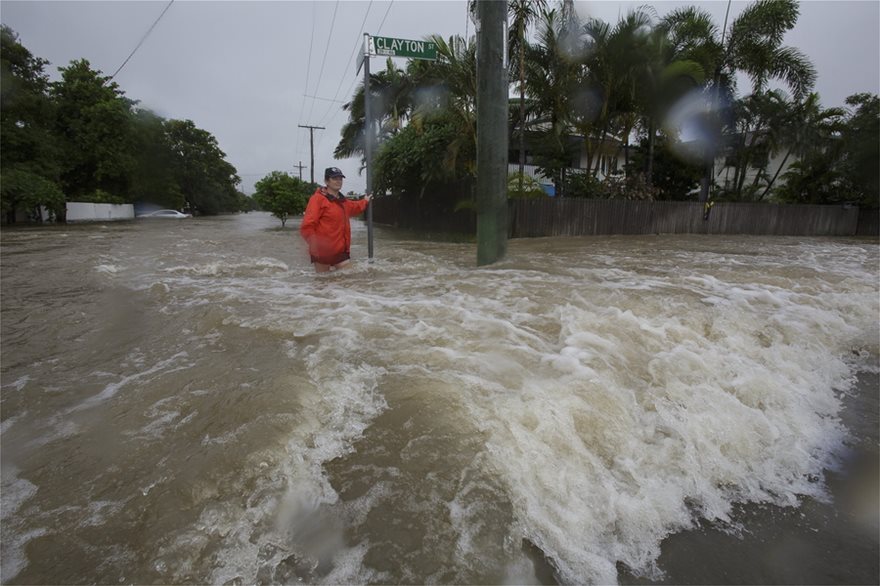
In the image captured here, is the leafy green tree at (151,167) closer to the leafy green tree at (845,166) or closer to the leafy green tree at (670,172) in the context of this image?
the leafy green tree at (670,172)

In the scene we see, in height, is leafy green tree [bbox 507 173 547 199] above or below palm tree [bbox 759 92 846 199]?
below

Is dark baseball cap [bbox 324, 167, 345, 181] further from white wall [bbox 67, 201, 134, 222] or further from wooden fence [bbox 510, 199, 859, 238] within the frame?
white wall [bbox 67, 201, 134, 222]

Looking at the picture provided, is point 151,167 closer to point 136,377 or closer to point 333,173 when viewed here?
point 333,173

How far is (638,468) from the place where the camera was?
6.93ft

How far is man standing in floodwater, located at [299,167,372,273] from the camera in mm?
5371

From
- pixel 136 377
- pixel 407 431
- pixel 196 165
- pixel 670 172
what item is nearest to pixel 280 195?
pixel 670 172

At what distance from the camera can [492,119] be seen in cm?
640

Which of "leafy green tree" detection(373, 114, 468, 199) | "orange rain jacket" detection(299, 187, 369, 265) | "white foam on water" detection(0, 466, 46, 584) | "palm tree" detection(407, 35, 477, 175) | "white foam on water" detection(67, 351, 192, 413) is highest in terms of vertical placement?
"palm tree" detection(407, 35, 477, 175)

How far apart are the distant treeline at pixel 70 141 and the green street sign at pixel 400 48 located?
2115cm

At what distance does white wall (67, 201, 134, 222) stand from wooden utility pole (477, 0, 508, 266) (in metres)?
27.8

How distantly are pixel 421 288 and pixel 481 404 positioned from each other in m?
3.08

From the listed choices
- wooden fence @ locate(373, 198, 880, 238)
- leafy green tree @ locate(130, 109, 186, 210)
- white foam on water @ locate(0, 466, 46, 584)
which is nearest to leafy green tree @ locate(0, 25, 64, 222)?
leafy green tree @ locate(130, 109, 186, 210)

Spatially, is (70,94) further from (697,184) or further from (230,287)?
(697,184)

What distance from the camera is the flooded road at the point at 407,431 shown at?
1.57 metres
